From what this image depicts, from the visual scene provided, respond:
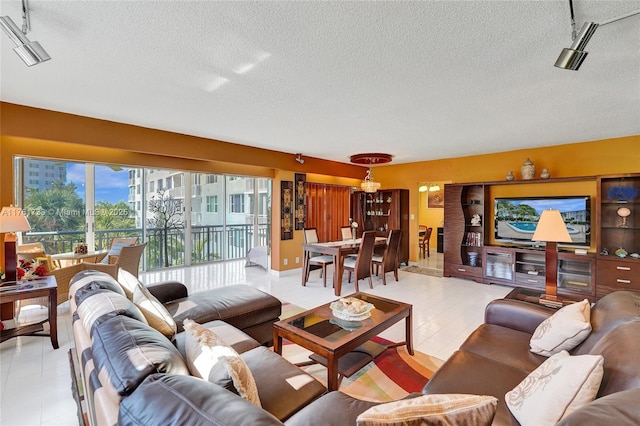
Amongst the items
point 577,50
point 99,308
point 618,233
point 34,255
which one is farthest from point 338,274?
point 618,233

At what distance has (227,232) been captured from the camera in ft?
23.4

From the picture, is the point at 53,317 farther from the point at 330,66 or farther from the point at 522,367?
the point at 522,367

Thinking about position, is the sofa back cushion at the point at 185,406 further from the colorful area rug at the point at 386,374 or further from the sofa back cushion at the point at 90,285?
the colorful area rug at the point at 386,374

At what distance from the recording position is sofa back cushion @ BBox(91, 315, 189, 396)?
99 cm

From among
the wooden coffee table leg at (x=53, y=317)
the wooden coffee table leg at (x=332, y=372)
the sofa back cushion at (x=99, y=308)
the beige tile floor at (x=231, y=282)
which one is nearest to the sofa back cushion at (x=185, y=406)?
the sofa back cushion at (x=99, y=308)

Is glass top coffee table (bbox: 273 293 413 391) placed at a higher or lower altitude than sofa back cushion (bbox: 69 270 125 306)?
lower

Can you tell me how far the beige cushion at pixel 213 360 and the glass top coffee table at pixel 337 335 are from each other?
0.78 metres

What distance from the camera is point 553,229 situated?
2.51m

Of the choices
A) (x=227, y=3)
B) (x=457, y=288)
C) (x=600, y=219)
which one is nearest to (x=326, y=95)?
(x=227, y=3)

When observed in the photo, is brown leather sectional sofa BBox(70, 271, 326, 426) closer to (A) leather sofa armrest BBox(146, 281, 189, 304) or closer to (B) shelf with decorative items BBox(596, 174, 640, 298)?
(A) leather sofa armrest BBox(146, 281, 189, 304)

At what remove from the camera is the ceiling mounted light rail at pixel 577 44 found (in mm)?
1605

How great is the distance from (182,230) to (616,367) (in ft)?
22.1

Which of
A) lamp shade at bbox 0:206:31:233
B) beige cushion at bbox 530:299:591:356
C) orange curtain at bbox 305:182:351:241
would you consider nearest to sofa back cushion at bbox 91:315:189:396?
beige cushion at bbox 530:299:591:356

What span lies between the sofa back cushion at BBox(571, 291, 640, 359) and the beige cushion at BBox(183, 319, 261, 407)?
1709 mm
